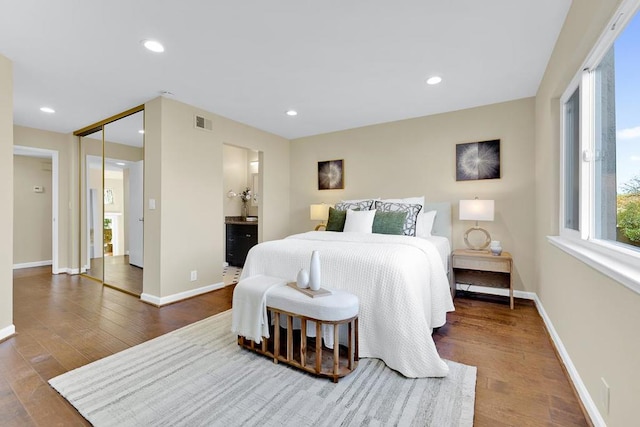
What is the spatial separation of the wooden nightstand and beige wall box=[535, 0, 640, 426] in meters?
0.32

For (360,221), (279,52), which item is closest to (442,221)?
(360,221)

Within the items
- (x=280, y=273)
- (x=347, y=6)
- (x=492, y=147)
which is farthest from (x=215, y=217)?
(x=492, y=147)

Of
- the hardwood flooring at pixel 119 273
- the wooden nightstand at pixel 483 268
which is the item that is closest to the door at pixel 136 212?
the hardwood flooring at pixel 119 273

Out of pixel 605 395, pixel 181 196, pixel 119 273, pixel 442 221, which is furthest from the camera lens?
pixel 119 273

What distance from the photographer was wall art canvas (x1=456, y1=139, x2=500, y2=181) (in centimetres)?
353

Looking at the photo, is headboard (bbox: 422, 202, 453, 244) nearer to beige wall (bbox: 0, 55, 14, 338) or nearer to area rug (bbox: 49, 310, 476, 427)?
area rug (bbox: 49, 310, 476, 427)

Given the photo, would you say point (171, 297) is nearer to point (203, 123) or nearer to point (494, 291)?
point (203, 123)

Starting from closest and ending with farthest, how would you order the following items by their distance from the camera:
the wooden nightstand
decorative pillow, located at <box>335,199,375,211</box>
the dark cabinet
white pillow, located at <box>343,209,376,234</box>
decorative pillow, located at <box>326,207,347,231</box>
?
the wooden nightstand
white pillow, located at <box>343,209,376,234</box>
decorative pillow, located at <box>326,207,347,231</box>
decorative pillow, located at <box>335,199,375,211</box>
the dark cabinet

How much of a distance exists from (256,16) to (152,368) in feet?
8.13

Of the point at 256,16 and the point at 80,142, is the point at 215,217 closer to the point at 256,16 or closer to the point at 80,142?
the point at 256,16

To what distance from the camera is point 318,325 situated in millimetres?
1795

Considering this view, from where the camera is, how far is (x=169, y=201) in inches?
132

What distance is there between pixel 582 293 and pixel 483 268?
1.63 metres

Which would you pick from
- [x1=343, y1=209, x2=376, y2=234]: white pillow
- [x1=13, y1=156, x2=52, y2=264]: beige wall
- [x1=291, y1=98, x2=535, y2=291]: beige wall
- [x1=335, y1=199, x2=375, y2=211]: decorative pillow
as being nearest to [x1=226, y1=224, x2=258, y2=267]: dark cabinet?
[x1=291, y1=98, x2=535, y2=291]: beige wall
